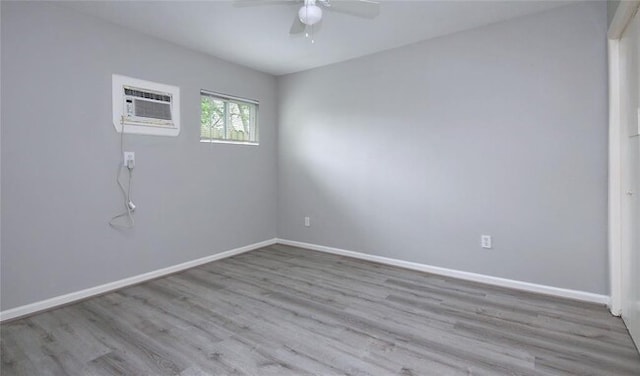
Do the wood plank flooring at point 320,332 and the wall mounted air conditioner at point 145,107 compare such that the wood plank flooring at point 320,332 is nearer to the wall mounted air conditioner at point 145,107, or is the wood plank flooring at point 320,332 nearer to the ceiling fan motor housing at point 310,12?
the wall mounted air conditioner at point 145,107

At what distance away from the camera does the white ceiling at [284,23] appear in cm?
261

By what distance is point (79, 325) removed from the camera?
227 cm

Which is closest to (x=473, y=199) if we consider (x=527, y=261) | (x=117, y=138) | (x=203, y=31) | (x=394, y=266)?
(x=527, y=261)

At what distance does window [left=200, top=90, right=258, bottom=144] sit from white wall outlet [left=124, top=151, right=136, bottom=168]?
80cm

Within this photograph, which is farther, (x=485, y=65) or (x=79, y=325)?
(x=485, y=65)

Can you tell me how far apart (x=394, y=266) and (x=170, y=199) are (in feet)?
8.25

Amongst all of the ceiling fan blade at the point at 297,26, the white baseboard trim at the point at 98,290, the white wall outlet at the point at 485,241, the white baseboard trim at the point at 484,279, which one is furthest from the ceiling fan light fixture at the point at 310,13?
the white baseboard trim at the point at 98,290

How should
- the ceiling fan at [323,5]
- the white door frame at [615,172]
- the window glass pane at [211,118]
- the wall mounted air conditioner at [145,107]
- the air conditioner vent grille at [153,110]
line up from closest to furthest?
the ceiling fan at [323,5] < the white door frame at [615,172] < the wall mounted air conditioner at [145,107] < the air conditioner vent grille at [153,110] < the window glass pane at [211,118]

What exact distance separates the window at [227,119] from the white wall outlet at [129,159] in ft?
2.63

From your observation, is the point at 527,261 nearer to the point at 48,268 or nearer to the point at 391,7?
the point at 391,7

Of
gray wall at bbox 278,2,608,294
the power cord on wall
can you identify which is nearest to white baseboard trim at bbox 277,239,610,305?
gray wall at bbox 278,2,608,294

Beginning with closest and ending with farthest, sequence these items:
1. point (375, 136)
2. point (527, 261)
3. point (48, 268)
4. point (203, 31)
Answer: point (48, 268)
point (527, 261)
point (203, 31)
point (375, 136)

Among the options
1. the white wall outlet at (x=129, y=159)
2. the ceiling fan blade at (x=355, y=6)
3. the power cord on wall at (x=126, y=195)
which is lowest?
the power cord on wall at (x=126, y=195)

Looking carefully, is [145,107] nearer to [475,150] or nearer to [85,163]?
[85,163]
